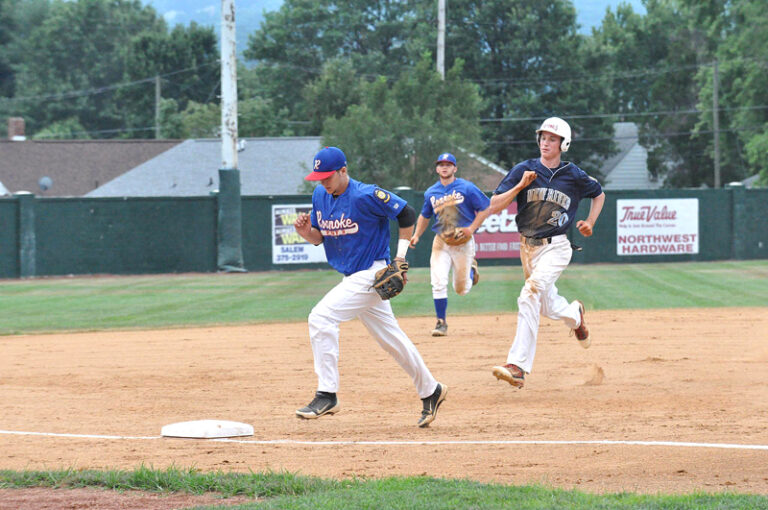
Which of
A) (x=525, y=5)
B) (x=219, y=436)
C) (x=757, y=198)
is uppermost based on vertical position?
(x=525, y=5)

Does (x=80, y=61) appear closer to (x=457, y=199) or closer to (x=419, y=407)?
(x=457, y=199)

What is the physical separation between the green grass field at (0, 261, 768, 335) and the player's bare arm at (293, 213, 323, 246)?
8.05 metres

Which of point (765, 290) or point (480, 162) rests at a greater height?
point (480, 162)

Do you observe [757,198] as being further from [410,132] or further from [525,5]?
[525,5]

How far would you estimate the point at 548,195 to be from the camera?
8.64m

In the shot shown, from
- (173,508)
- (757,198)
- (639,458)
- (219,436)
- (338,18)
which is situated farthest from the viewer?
(338,18)

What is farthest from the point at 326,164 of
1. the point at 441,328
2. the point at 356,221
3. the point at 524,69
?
the point at 524,69

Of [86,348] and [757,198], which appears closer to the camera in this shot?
[86,348]

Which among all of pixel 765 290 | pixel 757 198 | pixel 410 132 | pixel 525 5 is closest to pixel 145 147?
pixel 410 132

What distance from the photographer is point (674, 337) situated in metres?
12.8

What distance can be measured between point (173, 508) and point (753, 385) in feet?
18.9

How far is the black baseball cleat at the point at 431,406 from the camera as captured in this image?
24.6 ft

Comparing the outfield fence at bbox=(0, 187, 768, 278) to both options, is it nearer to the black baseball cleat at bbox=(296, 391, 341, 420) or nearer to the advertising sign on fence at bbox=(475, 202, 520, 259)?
the advertising sign on fence at bbox=(475, 202, 520, 259)

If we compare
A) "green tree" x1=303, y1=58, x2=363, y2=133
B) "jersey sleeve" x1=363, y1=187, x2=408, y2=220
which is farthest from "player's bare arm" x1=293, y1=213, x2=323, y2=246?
"green tree" x1=303, y1=58, x2=363, y2=133
